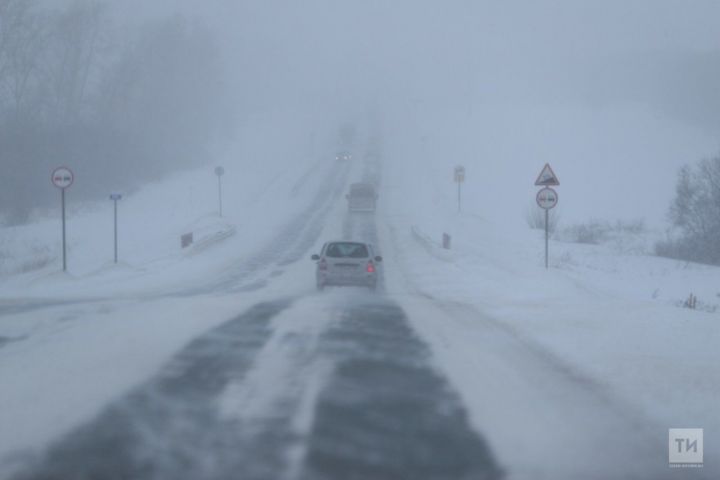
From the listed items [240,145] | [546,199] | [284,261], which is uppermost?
[240,145]

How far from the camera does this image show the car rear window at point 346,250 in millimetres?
23250

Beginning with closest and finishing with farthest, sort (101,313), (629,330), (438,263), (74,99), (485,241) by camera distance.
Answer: (629,330), (101,313), (438,263), (485,241), (74,99)

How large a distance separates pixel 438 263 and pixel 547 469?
25.6 m

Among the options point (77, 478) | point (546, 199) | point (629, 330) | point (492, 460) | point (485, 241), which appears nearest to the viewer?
point (77, 478)

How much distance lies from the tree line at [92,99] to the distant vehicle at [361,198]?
71.0ft

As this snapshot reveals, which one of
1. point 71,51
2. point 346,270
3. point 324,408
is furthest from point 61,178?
point 71,51

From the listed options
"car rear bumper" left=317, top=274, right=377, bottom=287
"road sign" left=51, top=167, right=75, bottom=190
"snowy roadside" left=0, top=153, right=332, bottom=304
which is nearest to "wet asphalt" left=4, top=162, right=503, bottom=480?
"snowy roadside" left=0, top=153, right=332, bottom=304

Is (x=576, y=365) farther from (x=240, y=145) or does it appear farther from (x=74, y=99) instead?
(x=240, y=145)

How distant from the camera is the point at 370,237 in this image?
41.5 metres

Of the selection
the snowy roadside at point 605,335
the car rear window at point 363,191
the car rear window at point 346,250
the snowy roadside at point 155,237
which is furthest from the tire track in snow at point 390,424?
the car rear window at point 363,191

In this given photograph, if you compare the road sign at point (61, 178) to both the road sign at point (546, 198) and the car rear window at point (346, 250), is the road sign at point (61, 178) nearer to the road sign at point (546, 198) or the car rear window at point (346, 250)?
the car rear window at point (346, 250)

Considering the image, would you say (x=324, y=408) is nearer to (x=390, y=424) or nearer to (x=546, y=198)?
(x=390, y=424)

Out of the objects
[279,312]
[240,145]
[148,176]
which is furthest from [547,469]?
[240,145]

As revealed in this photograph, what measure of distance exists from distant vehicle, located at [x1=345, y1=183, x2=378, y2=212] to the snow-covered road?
39493 millimetres
